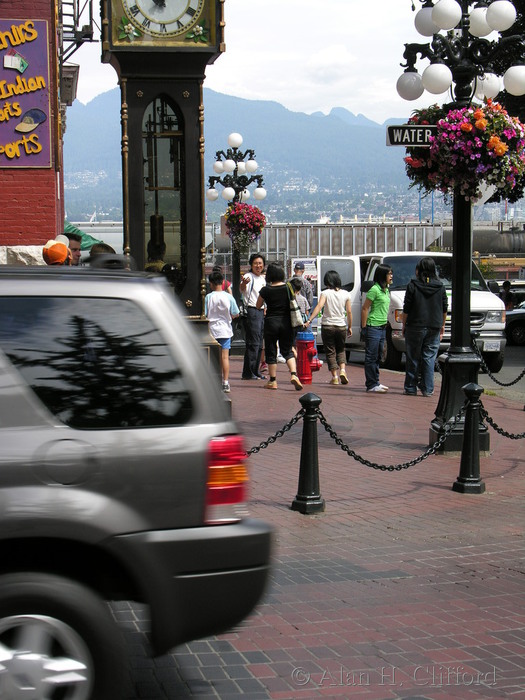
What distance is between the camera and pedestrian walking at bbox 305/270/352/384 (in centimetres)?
1573

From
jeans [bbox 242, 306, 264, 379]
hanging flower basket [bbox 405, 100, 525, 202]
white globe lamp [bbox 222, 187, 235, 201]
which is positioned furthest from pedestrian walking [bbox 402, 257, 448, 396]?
white globe lamp [bbox 222, 187, 235, 201]

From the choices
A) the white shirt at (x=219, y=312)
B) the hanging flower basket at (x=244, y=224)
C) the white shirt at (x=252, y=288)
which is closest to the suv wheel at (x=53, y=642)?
the white shirt at (x=219, y=312)

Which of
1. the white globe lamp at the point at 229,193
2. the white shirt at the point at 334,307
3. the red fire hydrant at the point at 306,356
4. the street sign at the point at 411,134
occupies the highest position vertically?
the white globe lamp at the point at 229,193

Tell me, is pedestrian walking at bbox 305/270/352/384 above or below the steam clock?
below

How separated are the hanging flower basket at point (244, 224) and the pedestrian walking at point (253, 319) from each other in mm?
11141

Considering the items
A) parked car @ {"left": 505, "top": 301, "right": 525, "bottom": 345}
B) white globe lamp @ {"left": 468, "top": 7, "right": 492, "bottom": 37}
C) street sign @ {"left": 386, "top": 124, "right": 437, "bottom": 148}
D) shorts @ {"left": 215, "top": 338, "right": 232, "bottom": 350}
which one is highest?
white globe lamp @ {"left": 468, "top": 7, "right": 492, "bottom": 37}

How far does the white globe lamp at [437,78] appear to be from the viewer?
1016cm

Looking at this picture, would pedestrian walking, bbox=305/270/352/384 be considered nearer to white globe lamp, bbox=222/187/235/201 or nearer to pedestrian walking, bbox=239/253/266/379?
pedestrian walking, bbox=239/253/266/379

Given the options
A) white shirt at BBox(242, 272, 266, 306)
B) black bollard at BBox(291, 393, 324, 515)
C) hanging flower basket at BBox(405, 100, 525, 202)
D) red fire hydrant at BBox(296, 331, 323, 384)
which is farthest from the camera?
white shirt at BBox(242, 272, 266, 306)

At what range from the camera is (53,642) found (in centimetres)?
346

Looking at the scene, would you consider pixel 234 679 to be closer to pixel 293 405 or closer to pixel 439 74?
pixel 439 74

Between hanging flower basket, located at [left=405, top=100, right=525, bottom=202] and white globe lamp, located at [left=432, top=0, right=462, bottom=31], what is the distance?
0.89 metres

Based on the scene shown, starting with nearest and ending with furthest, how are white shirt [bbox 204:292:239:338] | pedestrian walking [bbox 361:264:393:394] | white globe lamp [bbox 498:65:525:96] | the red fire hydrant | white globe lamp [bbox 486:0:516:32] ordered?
white globe lamp [bbox 486:0:516:32]
white globe lamp [bbox 498:65:525:96]
white shirt [bbox 204:292:239:338]
pedestrian walking [bbox 361:264:393:394]
the red fire hydrant

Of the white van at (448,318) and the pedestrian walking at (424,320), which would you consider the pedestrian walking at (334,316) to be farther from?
the white van at (448,318)
